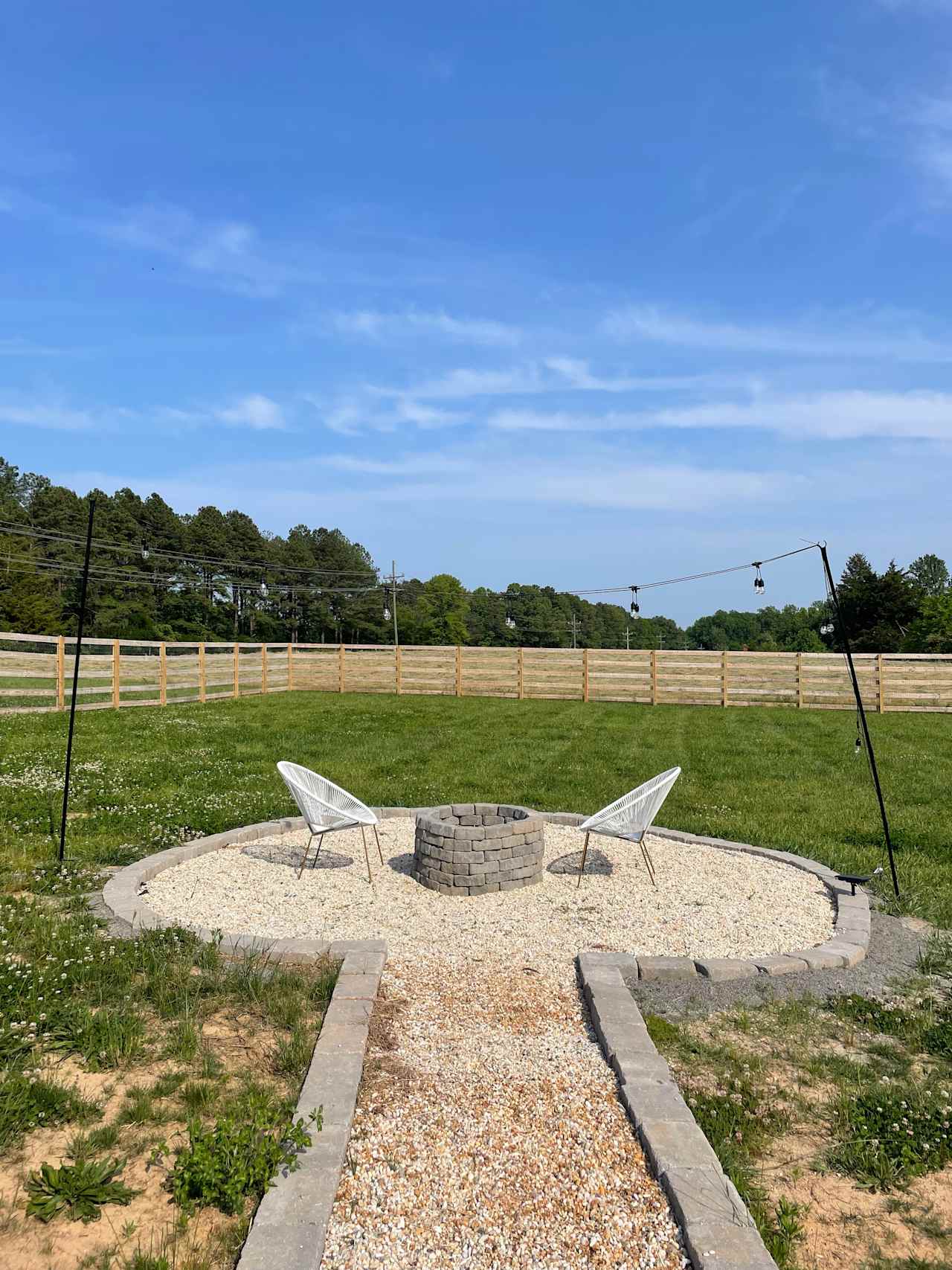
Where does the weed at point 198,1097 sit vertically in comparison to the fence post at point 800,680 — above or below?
below

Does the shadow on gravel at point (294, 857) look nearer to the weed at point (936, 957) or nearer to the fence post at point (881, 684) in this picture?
the weed at point (936, 957)

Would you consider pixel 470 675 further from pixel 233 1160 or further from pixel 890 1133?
pixel 233 1160

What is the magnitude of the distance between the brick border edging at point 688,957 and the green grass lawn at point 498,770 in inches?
14.0

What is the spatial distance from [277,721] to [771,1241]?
592 inches

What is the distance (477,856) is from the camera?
6.12 metres

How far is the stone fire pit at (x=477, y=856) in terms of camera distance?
6117mm

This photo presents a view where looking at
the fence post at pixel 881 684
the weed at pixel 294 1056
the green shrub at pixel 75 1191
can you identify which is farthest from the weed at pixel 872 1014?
the fence post at pixel 881 684

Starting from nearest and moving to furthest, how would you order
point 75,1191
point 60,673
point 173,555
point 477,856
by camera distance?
point 75,1191 → point 477,856 → point 60,673 → point 173,555

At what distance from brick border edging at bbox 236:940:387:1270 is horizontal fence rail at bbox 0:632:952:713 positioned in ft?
47.9

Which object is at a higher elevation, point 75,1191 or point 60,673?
point 60,673

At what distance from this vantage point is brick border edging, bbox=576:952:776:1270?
2379 millimetres

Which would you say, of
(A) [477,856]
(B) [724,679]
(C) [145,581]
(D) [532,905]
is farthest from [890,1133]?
(C) [145,581]

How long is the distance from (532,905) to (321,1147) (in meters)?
3.25

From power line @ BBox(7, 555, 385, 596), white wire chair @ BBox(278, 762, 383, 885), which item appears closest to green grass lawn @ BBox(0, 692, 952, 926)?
white wire chair @ BBox(278, 762, 383, 885)
